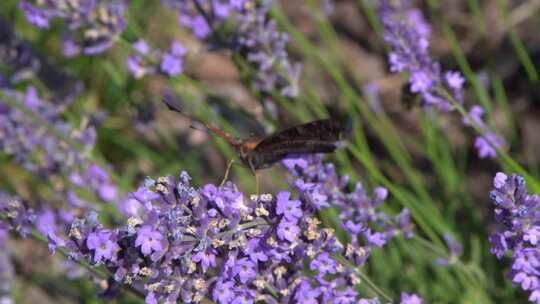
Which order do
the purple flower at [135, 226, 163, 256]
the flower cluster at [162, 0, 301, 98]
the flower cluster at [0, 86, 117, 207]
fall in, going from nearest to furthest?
the purple flower at [135, 226, 163, 256]
the flower cluster at [162, 0, 301, 98]
the flower cluster at [0, 86, 117, 207]

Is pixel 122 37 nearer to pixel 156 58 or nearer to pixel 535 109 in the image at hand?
pixel 156 58

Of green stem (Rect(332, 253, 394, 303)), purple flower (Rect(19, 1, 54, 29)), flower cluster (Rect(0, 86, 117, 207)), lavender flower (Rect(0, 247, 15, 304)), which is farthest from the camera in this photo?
lavender flower (Rect(0, 247, 15, 304))

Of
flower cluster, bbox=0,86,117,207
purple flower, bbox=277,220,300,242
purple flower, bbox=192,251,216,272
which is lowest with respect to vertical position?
purple flower, bbox=192,251,216,272

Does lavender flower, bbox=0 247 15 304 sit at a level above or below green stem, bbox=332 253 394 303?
above

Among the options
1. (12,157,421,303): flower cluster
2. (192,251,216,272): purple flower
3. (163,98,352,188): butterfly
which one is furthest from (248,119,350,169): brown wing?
(192,251,216,272): purple flower

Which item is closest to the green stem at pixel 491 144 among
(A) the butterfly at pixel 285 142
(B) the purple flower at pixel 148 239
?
(A) the butterfly at pixel 285 142

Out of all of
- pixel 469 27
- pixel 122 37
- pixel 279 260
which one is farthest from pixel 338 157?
pixel 469 27

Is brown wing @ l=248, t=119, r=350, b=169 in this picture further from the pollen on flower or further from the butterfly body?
the pollen on flower
